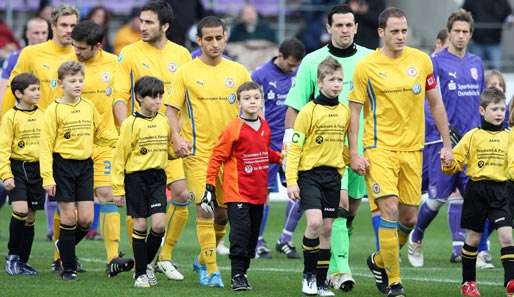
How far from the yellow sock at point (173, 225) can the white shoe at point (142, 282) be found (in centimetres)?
74

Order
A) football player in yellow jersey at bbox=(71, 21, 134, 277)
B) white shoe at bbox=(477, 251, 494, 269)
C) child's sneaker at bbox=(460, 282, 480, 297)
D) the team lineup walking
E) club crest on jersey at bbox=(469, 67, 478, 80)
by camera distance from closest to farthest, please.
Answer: the team lineup walking, child's sneaker at bbox=(460, 282, 480, 297), football player in yellow jersey at bbox=(71, 21, 134, 277), white shoe at bbox=(477, 251, 494, 269), club crest on jersey at bbox=(469, 67, 478, 80)

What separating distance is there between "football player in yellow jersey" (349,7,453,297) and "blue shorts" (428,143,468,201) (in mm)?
3162

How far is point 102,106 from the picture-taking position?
14102 mm

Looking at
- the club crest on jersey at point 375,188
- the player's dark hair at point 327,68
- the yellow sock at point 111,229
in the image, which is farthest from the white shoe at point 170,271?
the player's dark hair at point 327,68

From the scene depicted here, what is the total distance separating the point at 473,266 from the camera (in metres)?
12.5

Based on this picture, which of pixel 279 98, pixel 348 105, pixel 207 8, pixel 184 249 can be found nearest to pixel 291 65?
pixel 279 98

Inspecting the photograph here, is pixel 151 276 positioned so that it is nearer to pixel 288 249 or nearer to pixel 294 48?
pixel 288 249

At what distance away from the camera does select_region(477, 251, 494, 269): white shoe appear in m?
15.1

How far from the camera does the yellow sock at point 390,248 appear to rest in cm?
1216

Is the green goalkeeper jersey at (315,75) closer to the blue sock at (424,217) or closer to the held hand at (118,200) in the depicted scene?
the held hand at (118,200)

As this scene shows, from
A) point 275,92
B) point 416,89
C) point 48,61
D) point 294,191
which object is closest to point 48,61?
point 48,61

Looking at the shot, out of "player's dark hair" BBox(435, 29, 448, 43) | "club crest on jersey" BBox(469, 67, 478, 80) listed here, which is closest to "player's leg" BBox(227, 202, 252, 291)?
"club crest on jersey" BBox(469, 67, 478, 80)

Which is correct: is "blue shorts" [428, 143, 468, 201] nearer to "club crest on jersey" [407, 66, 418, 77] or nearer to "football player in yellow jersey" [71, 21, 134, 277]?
"club crest on jersey" [407, 66, 418, 77]

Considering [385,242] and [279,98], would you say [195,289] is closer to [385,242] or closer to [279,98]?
[385,242]
